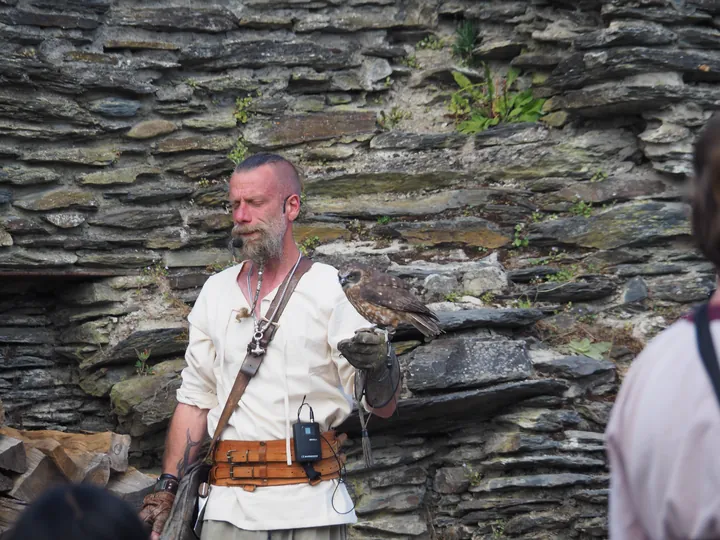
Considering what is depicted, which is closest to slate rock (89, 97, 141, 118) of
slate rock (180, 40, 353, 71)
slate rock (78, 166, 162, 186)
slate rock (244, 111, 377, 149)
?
slate rock (78, 166, 162, 186)

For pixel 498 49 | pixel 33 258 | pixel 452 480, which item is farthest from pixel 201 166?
pixel 452 480

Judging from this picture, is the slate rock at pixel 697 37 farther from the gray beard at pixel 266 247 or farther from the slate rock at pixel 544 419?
the gray beard at pixel 266 247

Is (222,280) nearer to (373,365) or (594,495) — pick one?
(373,365)

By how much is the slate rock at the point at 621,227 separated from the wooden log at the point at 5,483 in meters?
4.14

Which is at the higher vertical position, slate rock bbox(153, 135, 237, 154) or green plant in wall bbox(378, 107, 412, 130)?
green plant in wall bbox(378, 107, 412, 130)

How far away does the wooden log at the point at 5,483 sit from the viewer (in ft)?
13.4

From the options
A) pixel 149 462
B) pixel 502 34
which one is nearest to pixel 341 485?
pixel 149 462

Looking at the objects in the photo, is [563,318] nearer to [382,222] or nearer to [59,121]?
[382,222]

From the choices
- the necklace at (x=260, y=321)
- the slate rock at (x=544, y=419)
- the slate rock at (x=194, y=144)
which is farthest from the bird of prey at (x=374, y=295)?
the slate rock at (x=194, y=144)

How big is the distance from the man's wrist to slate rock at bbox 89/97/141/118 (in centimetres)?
361

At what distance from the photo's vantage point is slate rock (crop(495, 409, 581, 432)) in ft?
18.6

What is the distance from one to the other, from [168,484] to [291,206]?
1.34 meters

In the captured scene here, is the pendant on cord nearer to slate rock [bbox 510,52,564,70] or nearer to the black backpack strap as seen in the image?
the black backpack strap

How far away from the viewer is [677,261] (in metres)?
6.54
